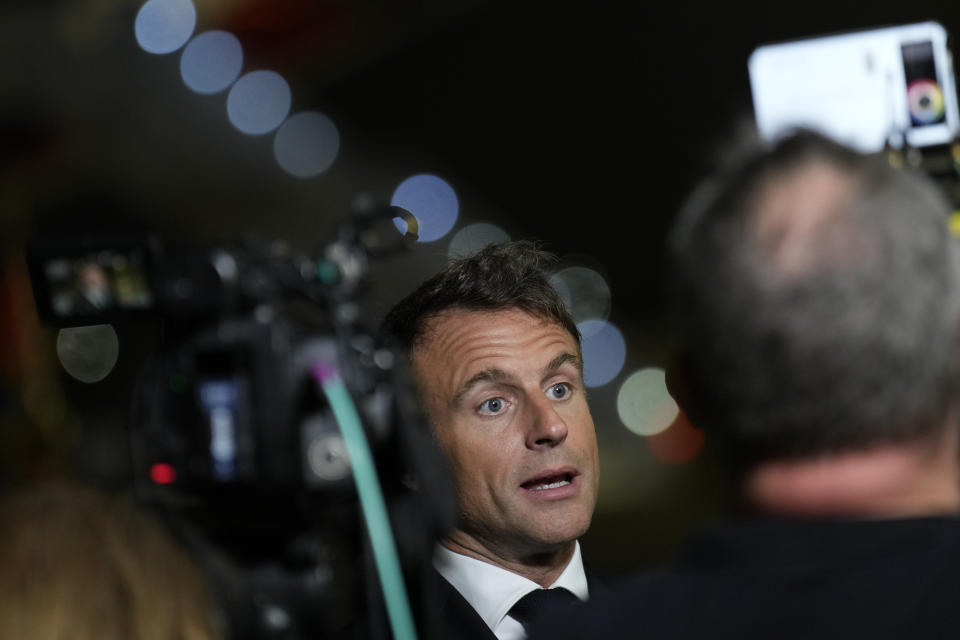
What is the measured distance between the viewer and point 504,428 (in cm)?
233

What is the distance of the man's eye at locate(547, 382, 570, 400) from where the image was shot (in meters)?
2.38

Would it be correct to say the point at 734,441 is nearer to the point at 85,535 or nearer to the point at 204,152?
the point at 85,535

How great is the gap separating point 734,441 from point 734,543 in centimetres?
10

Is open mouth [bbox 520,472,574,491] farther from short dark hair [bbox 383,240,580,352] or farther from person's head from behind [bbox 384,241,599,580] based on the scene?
short dark hair [bbox 383,240,580,352]

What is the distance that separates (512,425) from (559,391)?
0.41 ft

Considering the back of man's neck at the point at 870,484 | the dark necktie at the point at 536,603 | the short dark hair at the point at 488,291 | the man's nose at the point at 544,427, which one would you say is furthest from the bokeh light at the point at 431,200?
the back of man's neck at the point at 870,484

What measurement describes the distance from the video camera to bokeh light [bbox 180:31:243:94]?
1021cm

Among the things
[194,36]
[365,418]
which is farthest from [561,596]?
[194,36]

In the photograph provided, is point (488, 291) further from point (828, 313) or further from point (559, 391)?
point (828, 313)

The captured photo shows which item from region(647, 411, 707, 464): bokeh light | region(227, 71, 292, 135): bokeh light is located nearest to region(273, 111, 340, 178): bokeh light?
region(227, 71, 292, 135): bokeh light

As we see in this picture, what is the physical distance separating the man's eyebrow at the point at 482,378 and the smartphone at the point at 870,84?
90 centimetres

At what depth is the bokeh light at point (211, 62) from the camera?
450 inches

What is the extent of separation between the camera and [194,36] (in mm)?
11148

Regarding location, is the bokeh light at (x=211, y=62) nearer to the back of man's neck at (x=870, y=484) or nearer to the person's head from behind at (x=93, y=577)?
the person's head from behind at (x=93, y=577)
